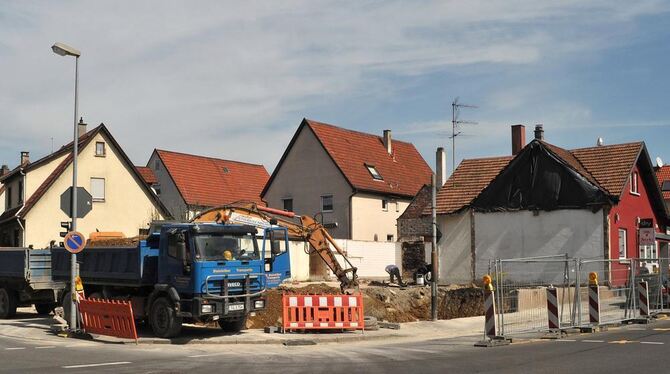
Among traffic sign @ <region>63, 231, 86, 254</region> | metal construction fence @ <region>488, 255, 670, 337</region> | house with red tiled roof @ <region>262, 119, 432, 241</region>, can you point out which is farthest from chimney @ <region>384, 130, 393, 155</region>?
traffic sign @ <region>63, 231, 86, 254</region>

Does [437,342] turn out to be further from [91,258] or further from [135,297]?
[91,258]

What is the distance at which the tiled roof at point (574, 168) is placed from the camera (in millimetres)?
33906

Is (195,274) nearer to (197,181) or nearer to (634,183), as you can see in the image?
(634,183)

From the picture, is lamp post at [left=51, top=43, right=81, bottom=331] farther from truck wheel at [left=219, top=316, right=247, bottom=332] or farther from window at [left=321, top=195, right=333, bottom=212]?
window at [left=321, top=195, right=333, bottom=212]

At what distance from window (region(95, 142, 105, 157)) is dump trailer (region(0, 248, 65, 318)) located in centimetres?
2195

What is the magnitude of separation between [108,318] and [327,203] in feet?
114

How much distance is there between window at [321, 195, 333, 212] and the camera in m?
52.0

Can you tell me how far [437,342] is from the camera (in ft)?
58.3

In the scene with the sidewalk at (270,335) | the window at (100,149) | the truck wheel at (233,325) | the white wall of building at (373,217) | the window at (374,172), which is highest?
the window at (100,149)

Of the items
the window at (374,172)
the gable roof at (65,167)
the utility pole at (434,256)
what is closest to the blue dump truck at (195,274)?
the utility pole at (434,256)

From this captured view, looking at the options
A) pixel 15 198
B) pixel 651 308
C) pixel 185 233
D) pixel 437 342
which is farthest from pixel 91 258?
pixel 15 198

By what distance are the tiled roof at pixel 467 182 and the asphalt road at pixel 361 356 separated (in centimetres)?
1910

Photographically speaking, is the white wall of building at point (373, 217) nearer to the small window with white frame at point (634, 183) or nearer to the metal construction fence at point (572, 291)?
the small window with white frame at point (634, 183)

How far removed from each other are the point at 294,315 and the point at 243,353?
143 inches
